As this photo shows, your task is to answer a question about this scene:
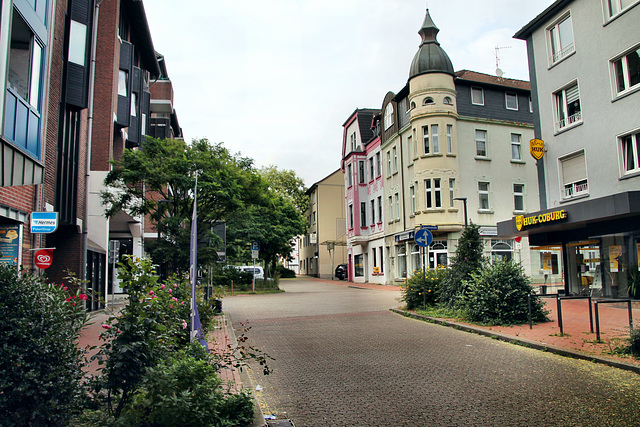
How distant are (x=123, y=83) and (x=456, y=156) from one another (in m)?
20.7

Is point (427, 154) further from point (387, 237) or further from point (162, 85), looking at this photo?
point (162, 85)

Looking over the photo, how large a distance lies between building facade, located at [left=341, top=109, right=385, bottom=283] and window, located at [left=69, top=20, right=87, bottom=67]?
27.5 m

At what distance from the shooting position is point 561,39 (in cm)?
2103

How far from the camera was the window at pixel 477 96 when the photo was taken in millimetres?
34844

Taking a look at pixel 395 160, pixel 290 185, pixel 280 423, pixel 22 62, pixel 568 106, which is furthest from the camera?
pixel 290 185

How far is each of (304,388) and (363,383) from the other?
82 cm

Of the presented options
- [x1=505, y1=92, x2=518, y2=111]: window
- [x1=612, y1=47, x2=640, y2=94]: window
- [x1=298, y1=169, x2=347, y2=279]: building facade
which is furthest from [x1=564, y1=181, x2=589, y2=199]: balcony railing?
[x1=298, y1=169, x2=347, y2=279]: building facade

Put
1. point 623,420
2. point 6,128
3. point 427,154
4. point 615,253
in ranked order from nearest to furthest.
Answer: point 623,420, point 6,128, point 615,253, point 427,154

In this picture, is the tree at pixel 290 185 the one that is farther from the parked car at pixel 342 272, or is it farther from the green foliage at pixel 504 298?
the green foliage at pixel 504 298

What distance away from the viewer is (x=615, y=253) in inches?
712

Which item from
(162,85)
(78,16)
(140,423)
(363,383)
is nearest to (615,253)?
(363,383)

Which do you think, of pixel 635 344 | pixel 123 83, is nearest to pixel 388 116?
pixel 123 83

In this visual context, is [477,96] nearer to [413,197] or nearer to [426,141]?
[426,141]

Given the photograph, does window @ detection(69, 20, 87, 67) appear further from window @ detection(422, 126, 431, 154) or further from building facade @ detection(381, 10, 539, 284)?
window @ detection(422, 126, 431, 154)
